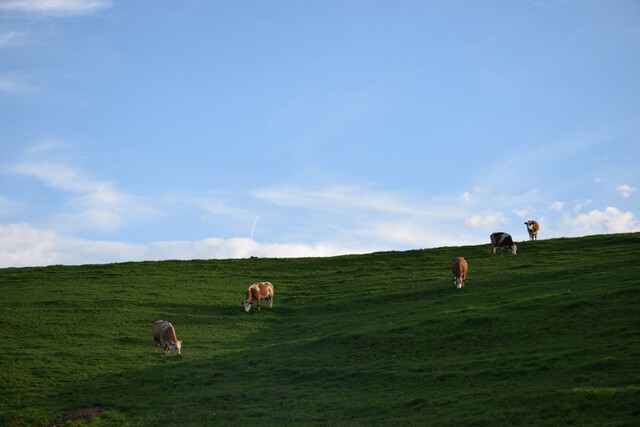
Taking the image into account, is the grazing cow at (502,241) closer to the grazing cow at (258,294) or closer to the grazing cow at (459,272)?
the grazing cow at (459,272)

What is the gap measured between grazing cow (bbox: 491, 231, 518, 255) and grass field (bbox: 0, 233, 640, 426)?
1298 millimetres

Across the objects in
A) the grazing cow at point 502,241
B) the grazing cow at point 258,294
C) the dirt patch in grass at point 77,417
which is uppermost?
the grazing cow at point 502,241

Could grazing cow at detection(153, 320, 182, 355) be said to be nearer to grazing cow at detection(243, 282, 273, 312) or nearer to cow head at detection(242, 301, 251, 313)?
cow head at detection(242, 301, 251, 313)

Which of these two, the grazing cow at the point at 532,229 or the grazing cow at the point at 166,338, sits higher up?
the grazing cow at the point at 532,229

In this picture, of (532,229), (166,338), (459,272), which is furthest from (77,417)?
(532,229)

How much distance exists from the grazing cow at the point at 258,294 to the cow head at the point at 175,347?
32.5ft

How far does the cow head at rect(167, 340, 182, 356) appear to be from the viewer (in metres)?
31.9

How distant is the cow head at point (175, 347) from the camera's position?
105 feet

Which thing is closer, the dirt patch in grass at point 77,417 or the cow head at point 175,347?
the dirt patch in grass at point 77,417

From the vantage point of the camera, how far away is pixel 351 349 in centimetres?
2961

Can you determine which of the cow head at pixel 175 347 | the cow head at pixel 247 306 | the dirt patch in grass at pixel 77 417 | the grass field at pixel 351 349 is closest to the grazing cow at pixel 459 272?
the grass field at pixel 351 349

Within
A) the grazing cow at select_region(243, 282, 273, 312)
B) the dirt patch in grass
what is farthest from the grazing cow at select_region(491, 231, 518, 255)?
the dirt patch in grass

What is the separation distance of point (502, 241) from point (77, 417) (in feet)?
121

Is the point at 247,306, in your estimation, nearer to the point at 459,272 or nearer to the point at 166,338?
the point at 166,338
